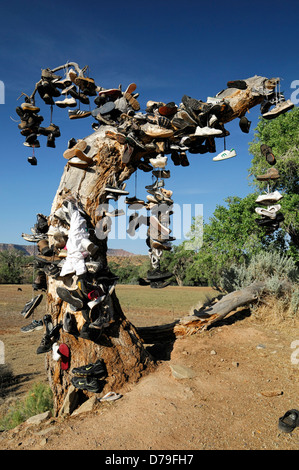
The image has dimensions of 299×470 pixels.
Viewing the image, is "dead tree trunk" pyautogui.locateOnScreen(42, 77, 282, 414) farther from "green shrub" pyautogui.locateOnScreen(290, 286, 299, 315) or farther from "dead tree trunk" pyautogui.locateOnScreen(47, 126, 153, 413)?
"green shrub" pyautogui.locateOnScreen(290, 286, 299, 315)

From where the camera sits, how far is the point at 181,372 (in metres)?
4.38

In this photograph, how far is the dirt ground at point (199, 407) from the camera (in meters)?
3.07

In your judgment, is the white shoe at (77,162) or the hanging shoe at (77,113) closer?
the white shoe at (77,162)

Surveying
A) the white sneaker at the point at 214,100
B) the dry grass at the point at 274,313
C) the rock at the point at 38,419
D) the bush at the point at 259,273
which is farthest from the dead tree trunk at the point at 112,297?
the bush at the point at 259,273

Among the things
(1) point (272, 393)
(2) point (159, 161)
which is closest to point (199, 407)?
(1) point (272, 393)

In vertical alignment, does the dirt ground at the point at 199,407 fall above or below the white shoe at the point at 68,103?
below

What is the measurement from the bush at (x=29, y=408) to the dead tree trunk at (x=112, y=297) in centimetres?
49

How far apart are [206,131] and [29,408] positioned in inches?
179

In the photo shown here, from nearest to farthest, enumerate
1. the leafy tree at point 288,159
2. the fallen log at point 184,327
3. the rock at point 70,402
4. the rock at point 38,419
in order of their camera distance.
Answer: the rock at point 38,419 → the rock at point 70,402 → the fallen log at point 184,327 → the leafy tree at point 288,159

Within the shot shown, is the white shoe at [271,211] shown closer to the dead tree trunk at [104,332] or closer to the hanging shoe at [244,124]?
the hanging shoe at [244,124]

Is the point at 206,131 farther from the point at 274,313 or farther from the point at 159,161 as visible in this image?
the point at 274,313

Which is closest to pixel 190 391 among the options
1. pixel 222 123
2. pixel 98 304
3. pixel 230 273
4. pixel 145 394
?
pixel 145 394

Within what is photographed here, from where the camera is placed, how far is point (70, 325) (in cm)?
400

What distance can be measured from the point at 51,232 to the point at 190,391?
263 centimetres
